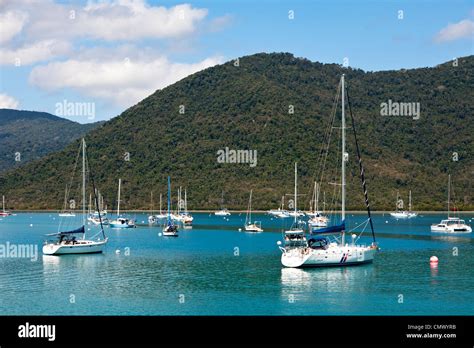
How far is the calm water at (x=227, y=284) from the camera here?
39.8 metres

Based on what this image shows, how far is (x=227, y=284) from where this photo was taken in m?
48.5

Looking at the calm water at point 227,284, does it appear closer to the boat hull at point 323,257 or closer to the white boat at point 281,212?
the boat hull at point 323,257

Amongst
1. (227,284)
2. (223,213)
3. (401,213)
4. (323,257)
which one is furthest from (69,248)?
(401,213)

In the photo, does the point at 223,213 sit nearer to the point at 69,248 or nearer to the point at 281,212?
the point at 281,212

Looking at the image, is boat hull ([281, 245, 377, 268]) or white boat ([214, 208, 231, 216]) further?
white boat ([214, 208, 231, 216])

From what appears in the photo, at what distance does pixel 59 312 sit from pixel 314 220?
85287 mm

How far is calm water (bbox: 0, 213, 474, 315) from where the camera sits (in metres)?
39.8

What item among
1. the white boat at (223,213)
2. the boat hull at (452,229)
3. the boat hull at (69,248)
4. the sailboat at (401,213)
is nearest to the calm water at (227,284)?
the boat hull at (69,248)

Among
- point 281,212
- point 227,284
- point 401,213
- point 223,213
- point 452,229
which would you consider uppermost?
point 281,212

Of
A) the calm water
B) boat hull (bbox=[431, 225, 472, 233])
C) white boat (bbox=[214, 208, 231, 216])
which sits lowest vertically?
the calm water

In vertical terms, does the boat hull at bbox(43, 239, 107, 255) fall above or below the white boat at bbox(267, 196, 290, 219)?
below

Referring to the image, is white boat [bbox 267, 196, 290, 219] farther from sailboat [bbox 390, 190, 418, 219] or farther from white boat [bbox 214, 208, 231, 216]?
sailboat [bbox 390, 190, 418, 219]

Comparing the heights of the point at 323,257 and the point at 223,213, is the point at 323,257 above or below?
below

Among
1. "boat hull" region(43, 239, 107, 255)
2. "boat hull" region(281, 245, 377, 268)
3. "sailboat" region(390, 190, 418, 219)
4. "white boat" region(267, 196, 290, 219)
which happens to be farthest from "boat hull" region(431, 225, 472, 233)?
"boat hull" region(43, 239, 107, 255)
